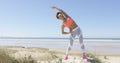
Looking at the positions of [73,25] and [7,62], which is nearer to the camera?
[7,62]

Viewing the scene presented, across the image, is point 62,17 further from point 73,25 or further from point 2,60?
point 2,60

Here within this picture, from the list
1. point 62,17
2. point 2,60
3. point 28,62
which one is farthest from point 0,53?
point 62,17

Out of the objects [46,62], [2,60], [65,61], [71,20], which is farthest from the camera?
[46,62]

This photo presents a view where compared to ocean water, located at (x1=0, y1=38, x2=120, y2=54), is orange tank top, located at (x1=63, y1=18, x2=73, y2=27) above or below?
above

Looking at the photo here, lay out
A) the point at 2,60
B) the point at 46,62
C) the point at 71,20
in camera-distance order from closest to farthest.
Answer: the point at 2,60 → the point at 71,20 → the point at 46,62

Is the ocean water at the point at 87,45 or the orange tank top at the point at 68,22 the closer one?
the orange tank top at the point at 68,22

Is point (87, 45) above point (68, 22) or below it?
below

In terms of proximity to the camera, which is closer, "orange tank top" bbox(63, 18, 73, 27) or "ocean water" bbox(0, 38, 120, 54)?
"orange tank top" bbox(63, 18, 73, 27)

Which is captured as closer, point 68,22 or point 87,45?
point 68,22

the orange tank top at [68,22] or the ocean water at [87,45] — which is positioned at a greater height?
the orange tank top at [68,22]

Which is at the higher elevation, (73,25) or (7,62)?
(73,25)

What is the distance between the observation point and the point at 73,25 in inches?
365

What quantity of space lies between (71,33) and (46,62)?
262 centimetres

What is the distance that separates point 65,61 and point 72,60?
0.81 feet
